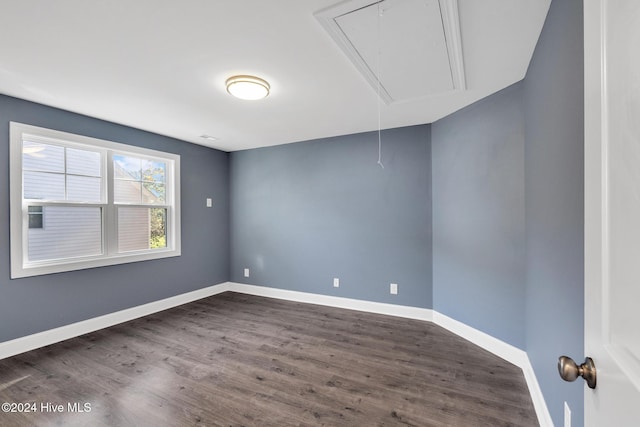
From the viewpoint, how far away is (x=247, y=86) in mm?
2273

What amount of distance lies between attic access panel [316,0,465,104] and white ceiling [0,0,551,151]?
0.06 meters

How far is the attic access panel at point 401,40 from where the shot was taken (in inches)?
59.4

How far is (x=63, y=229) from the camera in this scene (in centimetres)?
301

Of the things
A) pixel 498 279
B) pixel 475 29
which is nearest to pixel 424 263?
pixel 498 279

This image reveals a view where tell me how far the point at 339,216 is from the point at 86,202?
10.0ft

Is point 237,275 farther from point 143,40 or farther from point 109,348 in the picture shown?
point 143,40

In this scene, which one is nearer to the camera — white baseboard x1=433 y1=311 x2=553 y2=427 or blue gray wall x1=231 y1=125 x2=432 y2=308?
white baseboard x1=433 y1=311 x2=553 y2=427

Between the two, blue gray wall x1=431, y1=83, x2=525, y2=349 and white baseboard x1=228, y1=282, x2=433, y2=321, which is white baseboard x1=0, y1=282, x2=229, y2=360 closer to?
white baseboard x1=228, y1=282, x2=433, y2=321

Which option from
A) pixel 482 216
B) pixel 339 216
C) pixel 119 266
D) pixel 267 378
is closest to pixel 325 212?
pixel 339 216

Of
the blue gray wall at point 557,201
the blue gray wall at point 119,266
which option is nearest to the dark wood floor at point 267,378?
the blue gray wall at point 119,266

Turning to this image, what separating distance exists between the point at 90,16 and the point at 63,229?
95.3 inches

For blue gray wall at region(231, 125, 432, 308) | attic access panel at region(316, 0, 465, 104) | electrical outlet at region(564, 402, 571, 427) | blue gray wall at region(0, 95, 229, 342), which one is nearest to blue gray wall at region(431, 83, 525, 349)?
blue gray wall at region(231, 125, 432, 308)

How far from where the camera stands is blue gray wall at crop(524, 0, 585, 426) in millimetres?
1178

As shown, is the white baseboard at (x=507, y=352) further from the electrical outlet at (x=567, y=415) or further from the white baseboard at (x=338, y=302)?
the electrical outlet at (x=567, y=415)
